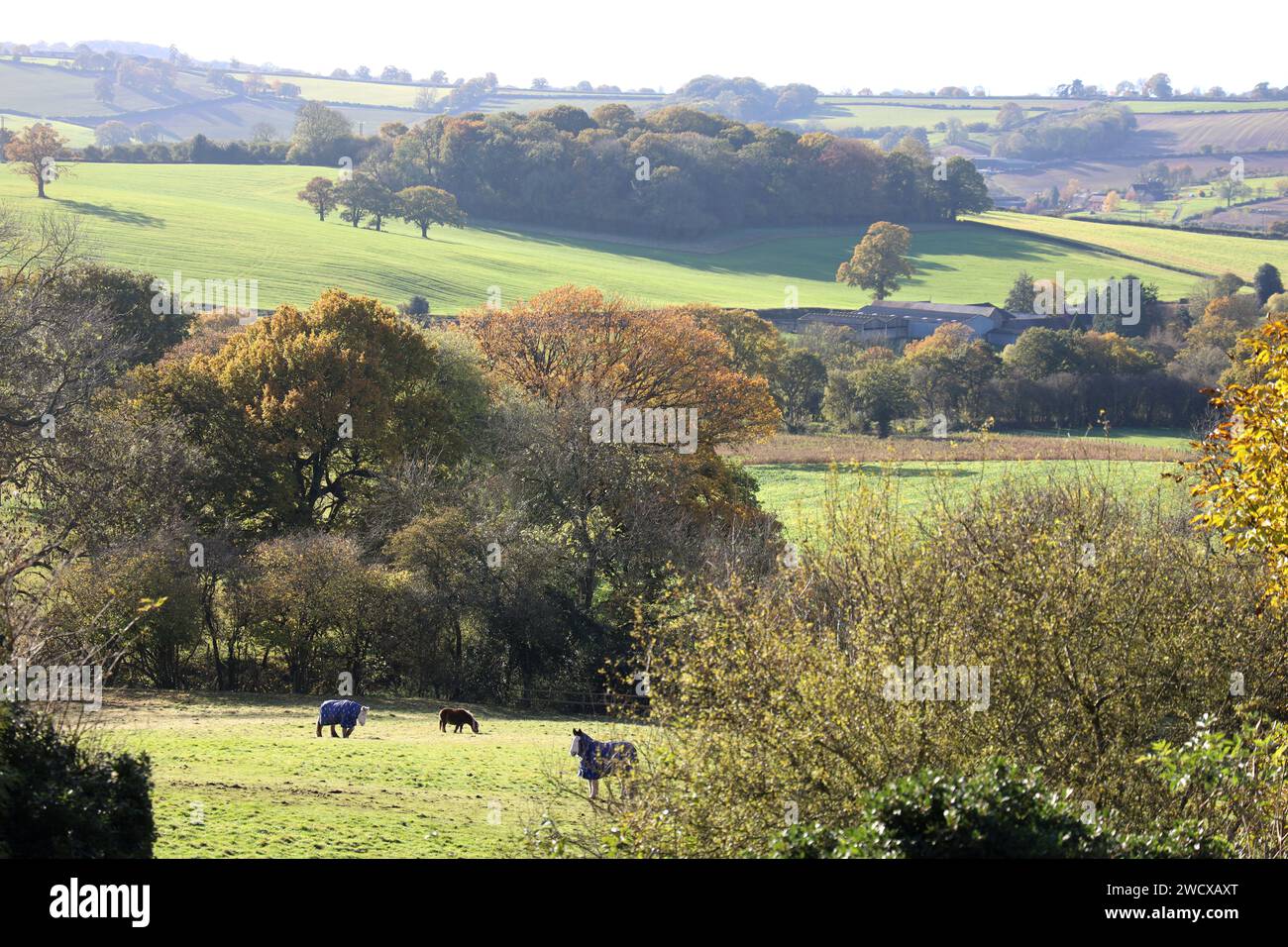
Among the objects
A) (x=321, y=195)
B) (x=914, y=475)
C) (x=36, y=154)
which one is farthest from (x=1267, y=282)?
(x=36, y=154)

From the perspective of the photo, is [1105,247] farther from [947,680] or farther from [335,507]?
[947,680]

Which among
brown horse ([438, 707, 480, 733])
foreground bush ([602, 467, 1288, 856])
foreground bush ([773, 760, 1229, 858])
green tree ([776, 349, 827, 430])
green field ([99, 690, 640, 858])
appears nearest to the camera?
foreground bush ([773, 760, 1229, 858])

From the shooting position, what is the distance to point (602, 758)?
19969mm

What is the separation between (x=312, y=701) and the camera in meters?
37.5

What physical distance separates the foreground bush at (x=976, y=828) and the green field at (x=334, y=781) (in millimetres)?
6474

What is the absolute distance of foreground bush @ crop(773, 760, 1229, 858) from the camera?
40.0 feet

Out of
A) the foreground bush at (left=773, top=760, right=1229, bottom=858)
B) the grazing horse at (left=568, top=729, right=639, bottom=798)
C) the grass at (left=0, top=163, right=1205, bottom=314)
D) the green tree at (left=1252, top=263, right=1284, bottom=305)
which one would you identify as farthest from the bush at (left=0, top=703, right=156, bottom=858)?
the green tree at (left=1252, top=263, right=1284, bottom=305)

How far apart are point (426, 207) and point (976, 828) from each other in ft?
476

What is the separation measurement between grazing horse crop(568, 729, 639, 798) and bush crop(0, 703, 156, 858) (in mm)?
6382

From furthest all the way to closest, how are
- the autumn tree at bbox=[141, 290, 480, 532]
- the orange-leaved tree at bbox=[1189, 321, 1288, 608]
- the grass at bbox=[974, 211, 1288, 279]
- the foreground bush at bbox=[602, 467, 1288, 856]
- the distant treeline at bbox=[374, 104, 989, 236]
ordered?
the distant treeline at bbox=[374, 104, 989, 236] < the grass at bbox=[974, 211, 1288, 279] < the autumn tree at bbox=[141, 290, 480, 532] < the orange-leaved tree at bbox=[1189, 321, 1288, 608] < the foreground bush at bbox=[602, 467, 1288, 856]

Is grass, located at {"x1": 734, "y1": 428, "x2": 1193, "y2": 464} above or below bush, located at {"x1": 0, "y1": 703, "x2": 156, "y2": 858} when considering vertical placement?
below

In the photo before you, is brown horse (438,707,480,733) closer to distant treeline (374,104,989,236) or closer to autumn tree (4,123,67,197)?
autumn tree (4,123,67,197)
